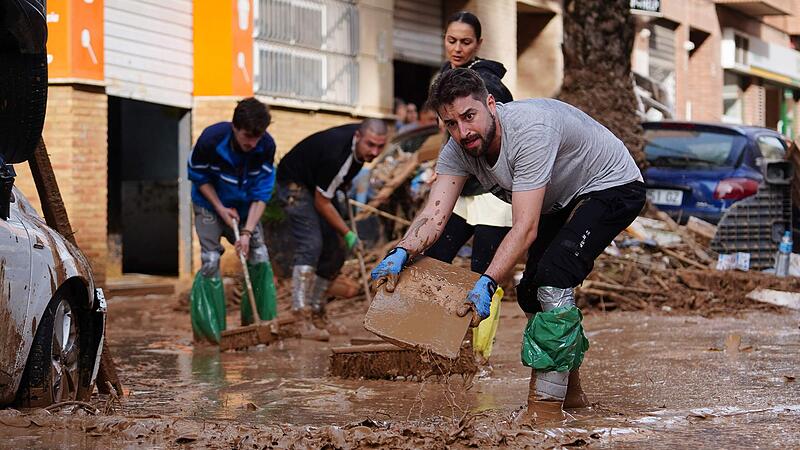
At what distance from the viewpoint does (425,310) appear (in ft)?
18.2

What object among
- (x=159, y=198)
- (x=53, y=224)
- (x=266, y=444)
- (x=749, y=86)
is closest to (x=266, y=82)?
(x=159, y=198)

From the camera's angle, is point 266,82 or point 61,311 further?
point 266,82

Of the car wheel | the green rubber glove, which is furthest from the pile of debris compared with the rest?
the car wheel

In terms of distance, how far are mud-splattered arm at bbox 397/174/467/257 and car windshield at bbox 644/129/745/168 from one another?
354 inches

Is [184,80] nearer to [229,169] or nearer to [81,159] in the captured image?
[81,159]

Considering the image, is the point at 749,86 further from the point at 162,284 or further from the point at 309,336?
the point at 309,336

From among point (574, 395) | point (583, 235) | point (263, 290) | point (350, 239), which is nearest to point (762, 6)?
point (350, 239)

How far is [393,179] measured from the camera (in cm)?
1420

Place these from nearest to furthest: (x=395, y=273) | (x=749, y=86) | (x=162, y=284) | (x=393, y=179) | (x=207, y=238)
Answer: (x=395, y=273), (x=207, y=238), (x=393, y=179), (x=162, y=284), (x=749, y=86)

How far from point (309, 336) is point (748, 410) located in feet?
15.7

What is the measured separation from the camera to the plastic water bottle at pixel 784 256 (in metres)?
13.5

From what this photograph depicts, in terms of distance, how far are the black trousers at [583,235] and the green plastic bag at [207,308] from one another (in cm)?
431

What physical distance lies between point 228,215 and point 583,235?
15.0ft

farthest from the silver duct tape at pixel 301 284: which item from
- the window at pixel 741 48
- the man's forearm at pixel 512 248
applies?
the window at pixel 741 48
